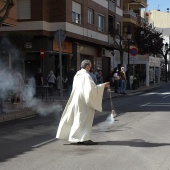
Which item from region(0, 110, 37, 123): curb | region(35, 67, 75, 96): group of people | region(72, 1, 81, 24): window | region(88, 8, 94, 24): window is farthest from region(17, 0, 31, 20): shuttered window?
region(0, 110, 37, 123): curb

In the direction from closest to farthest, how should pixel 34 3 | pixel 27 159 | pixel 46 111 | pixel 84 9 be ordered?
pixel 27 159
pixel 46 111
pixel 34 3
pixel 84 9

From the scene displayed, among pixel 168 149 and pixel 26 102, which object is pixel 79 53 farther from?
pixel 168 149

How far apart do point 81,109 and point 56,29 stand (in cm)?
2015

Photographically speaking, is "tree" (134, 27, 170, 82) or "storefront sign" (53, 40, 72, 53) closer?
"storefront sign" (53, 40, 72, 53)

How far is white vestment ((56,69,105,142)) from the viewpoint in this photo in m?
8.36

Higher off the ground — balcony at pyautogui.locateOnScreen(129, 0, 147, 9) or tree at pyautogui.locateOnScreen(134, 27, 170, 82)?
balcony at pyautogui.locateOnScreen(129, 0, 147, 9)

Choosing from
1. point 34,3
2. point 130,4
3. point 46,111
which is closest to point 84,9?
point 34,3

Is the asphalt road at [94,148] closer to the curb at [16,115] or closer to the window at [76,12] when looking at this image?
A: the curb at [16,115]

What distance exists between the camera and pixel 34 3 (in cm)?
2748

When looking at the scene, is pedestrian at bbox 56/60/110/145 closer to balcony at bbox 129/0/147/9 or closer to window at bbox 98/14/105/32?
window at bbox 98/14/105/32

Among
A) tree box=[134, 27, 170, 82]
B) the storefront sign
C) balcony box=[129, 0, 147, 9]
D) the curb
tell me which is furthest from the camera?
balcony box=[129, 0, 147, 9]

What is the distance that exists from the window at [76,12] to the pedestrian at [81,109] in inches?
857

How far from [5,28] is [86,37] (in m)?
6.82

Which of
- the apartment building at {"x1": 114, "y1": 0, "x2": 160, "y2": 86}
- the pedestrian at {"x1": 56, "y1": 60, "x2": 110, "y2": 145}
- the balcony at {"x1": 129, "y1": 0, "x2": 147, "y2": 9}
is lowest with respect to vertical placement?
the pedestrian at {"x1": 56, "y1": 60, "x2": 110, "y2": 145}
